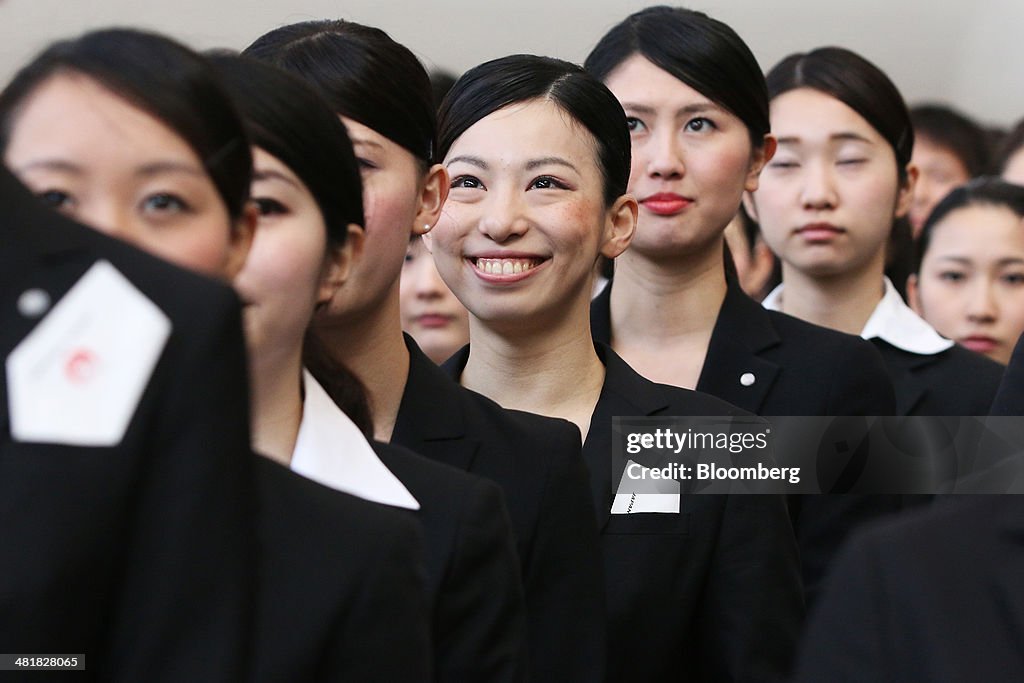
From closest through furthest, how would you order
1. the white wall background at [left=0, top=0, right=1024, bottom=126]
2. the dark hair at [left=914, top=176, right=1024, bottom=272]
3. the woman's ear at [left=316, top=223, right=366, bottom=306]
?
the woman's ear at [left=316, top=223, right=366, bottom=306] → the white wall background at [left=0, top=0, right=1024, bottom=126] → the dark hair at [left=914, top=176, right=1024, bottom=272]

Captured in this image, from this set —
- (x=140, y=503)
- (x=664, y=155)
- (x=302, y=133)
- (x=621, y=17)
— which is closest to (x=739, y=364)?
(x=664, y=155)

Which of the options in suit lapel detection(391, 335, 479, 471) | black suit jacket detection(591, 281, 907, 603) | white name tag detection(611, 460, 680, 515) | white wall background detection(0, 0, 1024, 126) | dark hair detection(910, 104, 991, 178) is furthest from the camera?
dark hair detection(910, 104, 991, 178)

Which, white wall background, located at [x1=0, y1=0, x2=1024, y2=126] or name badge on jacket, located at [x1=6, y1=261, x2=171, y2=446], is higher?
white wall background, located at [x1=0, y1=0, x2=1024, y2=126]

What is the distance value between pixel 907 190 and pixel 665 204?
0.88m

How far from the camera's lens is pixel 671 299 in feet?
11.3

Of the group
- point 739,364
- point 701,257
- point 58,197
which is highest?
point 701,257

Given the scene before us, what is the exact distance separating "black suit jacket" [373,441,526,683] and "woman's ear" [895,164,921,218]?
80.1 inches

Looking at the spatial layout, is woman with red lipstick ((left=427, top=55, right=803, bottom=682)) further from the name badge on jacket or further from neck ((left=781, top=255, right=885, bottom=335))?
the name badge on jacket

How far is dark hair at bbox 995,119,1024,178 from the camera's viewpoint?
538 centimetres

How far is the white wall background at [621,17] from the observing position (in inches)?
169

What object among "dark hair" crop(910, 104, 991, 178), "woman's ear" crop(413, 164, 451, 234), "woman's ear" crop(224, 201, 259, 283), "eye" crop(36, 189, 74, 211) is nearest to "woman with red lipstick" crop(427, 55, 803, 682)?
"woman's ear" crop(413, 164, 451, 234)

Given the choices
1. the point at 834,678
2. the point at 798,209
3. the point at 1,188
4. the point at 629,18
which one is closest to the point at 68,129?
the point at 1,188

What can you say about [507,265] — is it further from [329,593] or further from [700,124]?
[329,593]

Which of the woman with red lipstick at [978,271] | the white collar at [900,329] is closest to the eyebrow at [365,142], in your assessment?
the white collar at [900,329]
